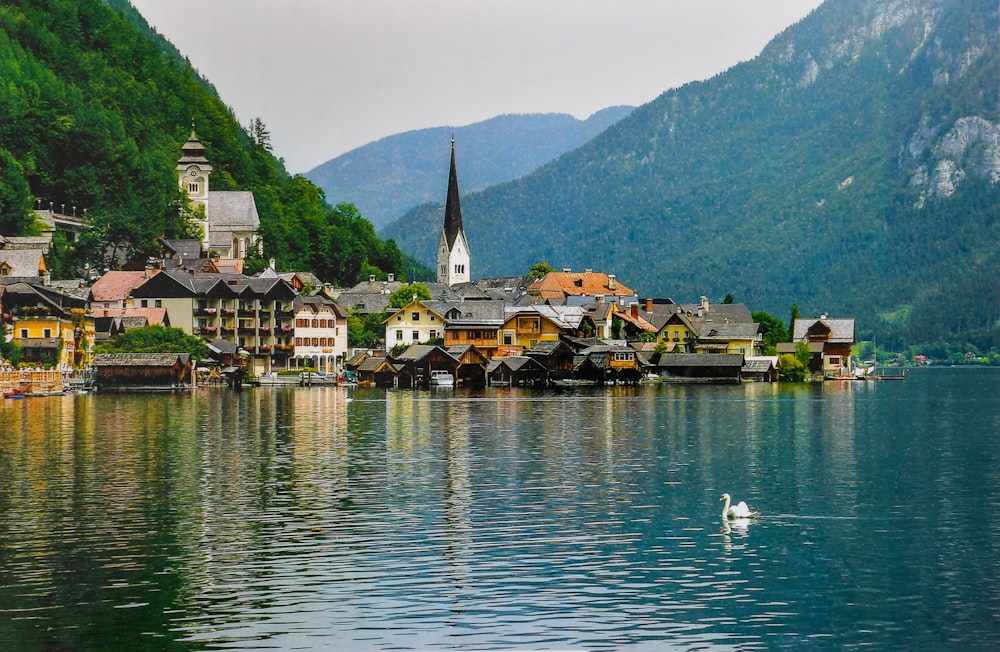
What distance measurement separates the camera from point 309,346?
12112 centimetres

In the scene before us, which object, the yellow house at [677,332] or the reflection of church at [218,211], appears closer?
the yellow house at [677,332]

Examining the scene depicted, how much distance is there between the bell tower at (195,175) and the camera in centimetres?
14762

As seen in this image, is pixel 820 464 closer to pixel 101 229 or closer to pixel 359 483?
pixel 359 483

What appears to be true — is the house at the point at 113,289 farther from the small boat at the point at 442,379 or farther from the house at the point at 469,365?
the house at the point at 469,365

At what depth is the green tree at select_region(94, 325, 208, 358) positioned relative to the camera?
10125 centimetres

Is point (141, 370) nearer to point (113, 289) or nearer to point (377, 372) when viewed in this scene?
point (113, 289)

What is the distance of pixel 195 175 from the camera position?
150 m

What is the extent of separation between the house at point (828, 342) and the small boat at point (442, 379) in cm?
4685

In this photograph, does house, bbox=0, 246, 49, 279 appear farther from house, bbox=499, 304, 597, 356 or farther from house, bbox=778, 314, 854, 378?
house, bbox=778, 314, 854, 378

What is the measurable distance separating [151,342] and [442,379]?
2305 cm

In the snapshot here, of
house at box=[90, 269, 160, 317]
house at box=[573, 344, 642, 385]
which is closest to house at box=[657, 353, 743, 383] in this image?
house at box=[573, 344, 642, 385]

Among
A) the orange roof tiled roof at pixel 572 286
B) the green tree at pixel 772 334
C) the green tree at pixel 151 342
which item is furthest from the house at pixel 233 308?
the green tree at pixel 772 334

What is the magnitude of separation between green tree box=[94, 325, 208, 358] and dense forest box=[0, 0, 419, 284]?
70.7 ft

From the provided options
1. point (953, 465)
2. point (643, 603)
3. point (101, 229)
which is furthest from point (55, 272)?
point (643, 603)
